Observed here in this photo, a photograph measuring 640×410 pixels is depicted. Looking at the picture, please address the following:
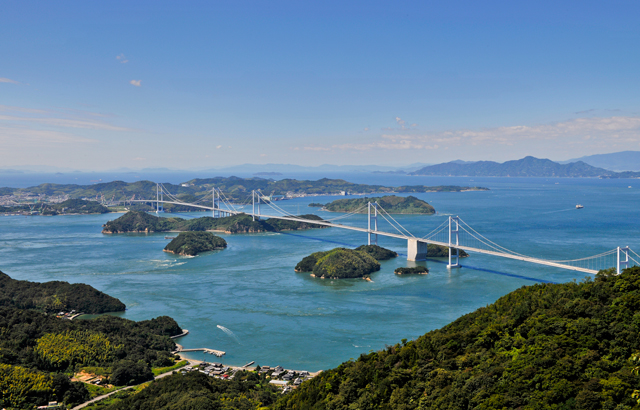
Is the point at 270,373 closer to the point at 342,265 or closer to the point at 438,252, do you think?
the point at 342,265

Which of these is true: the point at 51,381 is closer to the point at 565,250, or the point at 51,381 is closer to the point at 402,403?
the point at 402,403

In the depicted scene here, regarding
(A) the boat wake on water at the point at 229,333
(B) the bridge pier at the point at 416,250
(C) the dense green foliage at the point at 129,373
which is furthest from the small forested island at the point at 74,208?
(C) the dense green foliage at the point at 129,373

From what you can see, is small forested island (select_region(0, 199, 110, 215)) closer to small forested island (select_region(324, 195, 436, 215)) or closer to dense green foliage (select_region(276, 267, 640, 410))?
small forested island (select_region(324, 195, 436, 215))

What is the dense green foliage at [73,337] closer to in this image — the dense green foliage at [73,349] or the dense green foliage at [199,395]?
the dense green foliage at [73,349]

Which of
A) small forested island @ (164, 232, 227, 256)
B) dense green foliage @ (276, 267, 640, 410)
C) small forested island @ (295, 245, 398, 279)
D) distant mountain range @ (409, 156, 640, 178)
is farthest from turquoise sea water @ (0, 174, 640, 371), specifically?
distant mountain range @ (409, 156, 640, 178)

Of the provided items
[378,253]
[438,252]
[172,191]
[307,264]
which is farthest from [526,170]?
[307,264]
